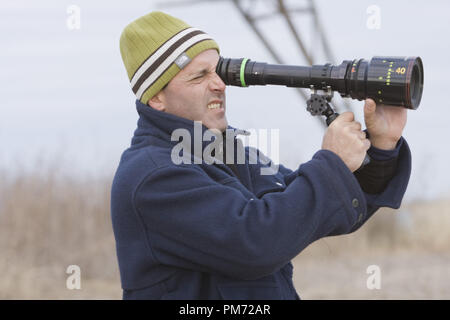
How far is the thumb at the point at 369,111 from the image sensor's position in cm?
201

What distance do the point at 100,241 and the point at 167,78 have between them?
4.92 m

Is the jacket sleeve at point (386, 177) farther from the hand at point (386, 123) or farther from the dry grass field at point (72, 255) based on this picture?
the dry grass field at point (72, 255)

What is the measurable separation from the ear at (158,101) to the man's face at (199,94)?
17mm

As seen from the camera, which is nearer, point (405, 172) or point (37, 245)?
point (405, 172)

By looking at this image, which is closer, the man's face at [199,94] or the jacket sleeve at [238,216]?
the jacket sleeve at [238,216]

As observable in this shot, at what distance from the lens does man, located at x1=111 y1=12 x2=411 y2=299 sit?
1766 millimetres

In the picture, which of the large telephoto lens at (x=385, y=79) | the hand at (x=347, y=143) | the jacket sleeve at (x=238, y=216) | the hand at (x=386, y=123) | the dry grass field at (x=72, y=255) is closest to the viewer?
the jacket sleeve at (x=238, y=216)

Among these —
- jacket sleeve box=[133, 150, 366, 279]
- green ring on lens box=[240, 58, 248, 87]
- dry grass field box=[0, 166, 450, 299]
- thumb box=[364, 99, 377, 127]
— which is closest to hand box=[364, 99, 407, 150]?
thumb box=[364, 99, 377, 127]

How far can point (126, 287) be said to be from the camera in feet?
6.43

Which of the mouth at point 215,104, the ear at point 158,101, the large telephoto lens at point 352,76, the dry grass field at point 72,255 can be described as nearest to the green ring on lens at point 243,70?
the large telephoto lens at point 352,76

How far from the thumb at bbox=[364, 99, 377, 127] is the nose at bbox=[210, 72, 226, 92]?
0.53m
